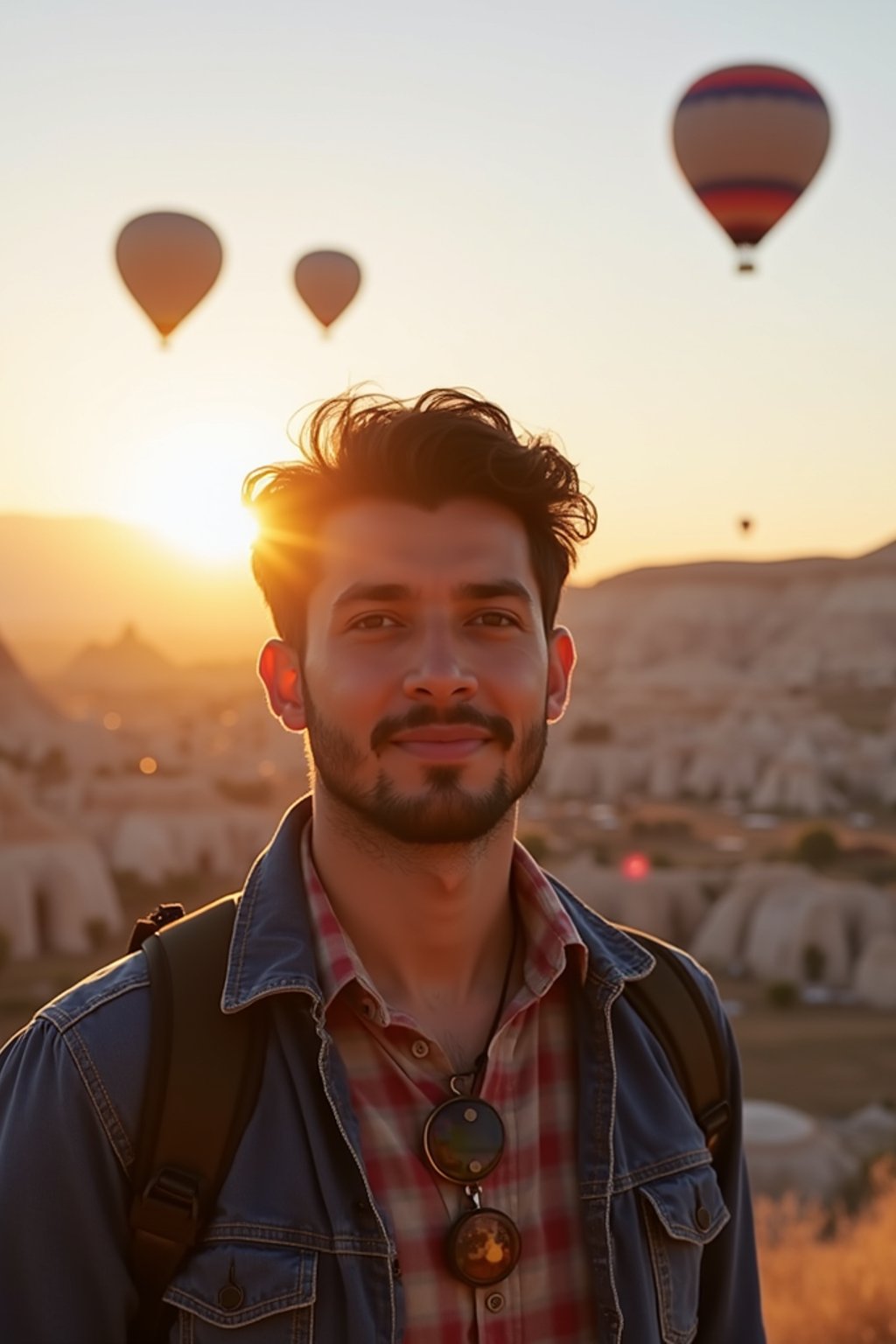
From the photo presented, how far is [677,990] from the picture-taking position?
303 cm

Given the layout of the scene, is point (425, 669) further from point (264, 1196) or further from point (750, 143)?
point (750, 143)

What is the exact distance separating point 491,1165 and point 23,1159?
763 mm

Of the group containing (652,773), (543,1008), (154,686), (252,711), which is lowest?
(543,1008)

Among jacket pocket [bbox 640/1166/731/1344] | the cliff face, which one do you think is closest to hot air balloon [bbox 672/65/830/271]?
jacket pocket [bbox 640/1166/731/1344]

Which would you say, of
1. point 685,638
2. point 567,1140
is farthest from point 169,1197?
point 685,638

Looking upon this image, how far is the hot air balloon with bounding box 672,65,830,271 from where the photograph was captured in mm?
22141

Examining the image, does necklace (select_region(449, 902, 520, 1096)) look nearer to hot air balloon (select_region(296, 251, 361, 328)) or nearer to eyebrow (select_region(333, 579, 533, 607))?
eyebrow (select_region(333, 579, 533, 607))

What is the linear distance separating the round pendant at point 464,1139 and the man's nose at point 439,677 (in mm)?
694

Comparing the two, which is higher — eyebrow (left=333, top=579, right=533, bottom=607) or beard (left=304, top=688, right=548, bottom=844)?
eyebrow (left=333, top=579, right=533, bottom=607)

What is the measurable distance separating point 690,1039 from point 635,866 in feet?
143

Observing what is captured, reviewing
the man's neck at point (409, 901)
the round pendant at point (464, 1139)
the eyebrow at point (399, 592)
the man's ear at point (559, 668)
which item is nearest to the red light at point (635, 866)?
the man's ear at point (559, 668)

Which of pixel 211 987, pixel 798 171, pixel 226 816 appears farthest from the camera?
pixel 226 816

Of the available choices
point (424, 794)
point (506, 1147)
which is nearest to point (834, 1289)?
point (506, 1147)

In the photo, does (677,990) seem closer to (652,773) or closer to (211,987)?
(211,987)
